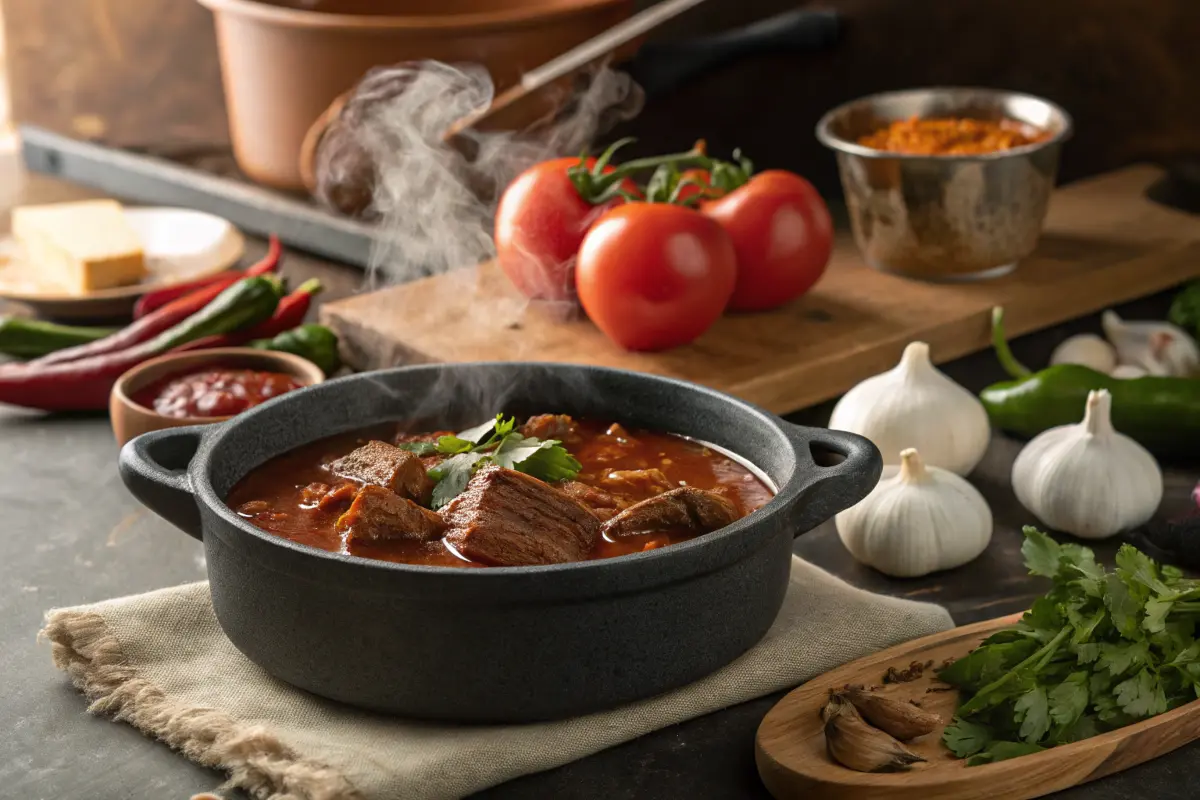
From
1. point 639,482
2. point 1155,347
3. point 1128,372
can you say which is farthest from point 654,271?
point 1155,347

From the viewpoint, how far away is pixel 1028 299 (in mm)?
2635

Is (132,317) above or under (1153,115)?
under

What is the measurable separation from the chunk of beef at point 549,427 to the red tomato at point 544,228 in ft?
2.31

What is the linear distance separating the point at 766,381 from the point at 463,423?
558mm

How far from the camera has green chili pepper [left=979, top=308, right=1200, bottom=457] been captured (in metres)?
2.22

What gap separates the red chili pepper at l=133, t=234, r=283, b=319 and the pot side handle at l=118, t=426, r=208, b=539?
3.55 feet

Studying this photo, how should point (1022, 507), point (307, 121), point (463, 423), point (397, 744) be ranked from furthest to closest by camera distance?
1. point (307, 121)
2. point (1022, 507)
3. point (463, 423)
4. point (397, 744)

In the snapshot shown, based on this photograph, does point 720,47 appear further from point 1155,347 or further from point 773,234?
point 1155,347

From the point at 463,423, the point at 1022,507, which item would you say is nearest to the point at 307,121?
the point at 463,423

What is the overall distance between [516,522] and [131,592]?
0.62 m

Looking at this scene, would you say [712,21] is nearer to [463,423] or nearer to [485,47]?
[485,47]

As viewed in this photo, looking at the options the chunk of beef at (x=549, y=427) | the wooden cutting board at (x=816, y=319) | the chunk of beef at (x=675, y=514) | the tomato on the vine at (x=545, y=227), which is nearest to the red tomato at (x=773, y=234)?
the wooden cutting board at (x=816, y=319)

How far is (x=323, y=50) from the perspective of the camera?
3.01 meters

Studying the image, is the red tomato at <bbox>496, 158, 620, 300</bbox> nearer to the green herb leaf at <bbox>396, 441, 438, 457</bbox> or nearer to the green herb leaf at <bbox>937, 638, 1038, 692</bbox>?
the green herb leaf at <bbox>396, 441, 438, 457</bbox>
